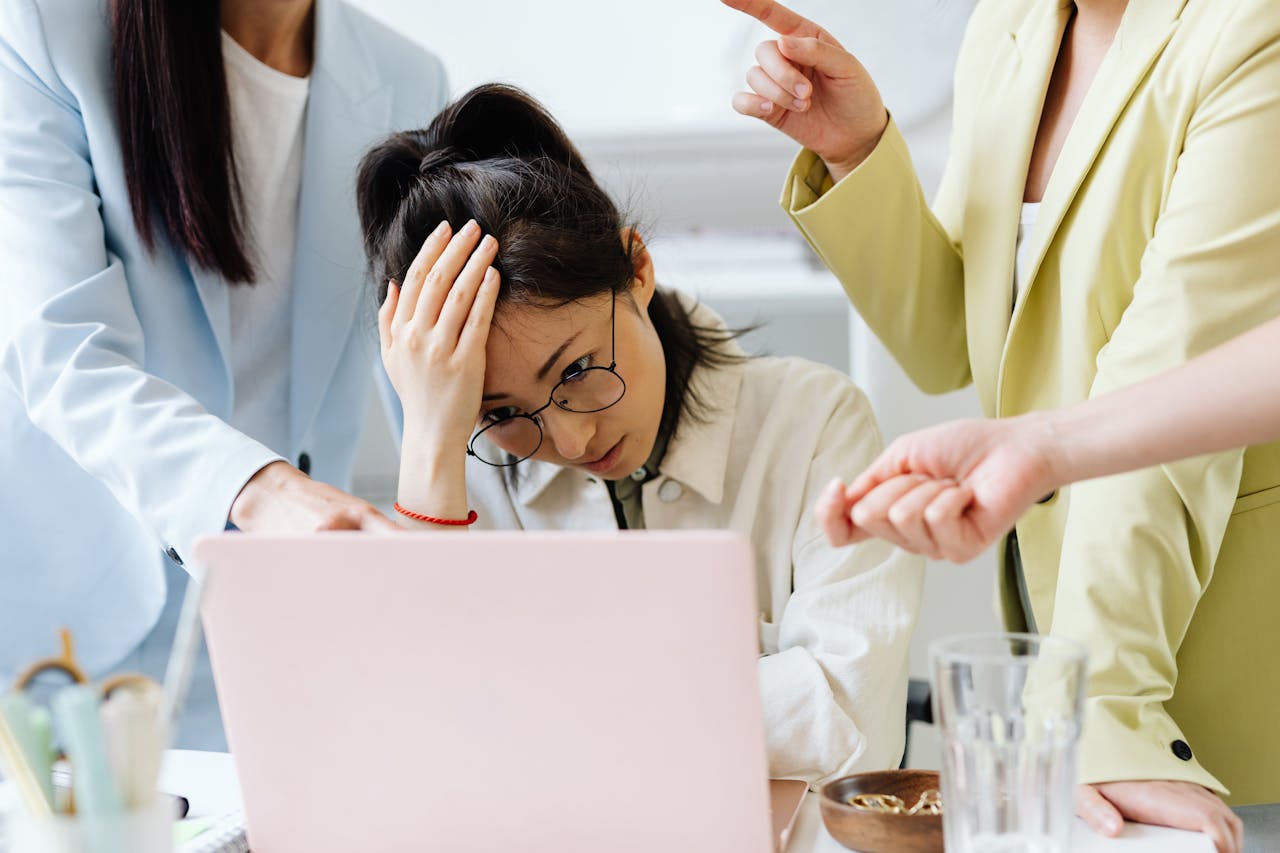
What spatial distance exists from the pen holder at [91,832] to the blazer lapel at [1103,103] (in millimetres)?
823

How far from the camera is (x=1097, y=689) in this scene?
0.92 m

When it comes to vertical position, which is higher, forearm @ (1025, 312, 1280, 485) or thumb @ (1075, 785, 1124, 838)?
forearm @ (1025, 312, 1280, 485)

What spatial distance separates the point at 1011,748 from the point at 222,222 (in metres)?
0.96

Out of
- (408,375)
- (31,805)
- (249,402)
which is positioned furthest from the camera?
(249,402)

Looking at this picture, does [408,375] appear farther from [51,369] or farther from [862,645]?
[862,645]

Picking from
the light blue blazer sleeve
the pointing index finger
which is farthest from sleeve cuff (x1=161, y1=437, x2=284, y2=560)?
the pointing index finger

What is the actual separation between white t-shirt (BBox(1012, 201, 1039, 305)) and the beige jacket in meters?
0.20

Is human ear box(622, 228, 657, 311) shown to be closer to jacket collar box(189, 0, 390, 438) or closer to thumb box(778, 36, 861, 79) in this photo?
thumb box(778, 36, 861, 79)

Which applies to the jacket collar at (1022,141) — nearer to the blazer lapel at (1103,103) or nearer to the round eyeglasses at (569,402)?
the blazer lapel at (1103,103)

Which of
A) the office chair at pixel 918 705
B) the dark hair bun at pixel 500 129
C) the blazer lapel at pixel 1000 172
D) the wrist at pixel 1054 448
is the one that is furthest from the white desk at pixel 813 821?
the dark hair bun at pixel 500 129

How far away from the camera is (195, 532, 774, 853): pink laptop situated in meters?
0.68

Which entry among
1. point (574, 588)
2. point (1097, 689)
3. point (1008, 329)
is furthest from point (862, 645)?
point (574, 588)

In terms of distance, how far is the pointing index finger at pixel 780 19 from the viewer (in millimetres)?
1187

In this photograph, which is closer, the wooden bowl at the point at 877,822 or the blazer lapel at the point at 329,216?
the wooden bowl at the point at 877,822
